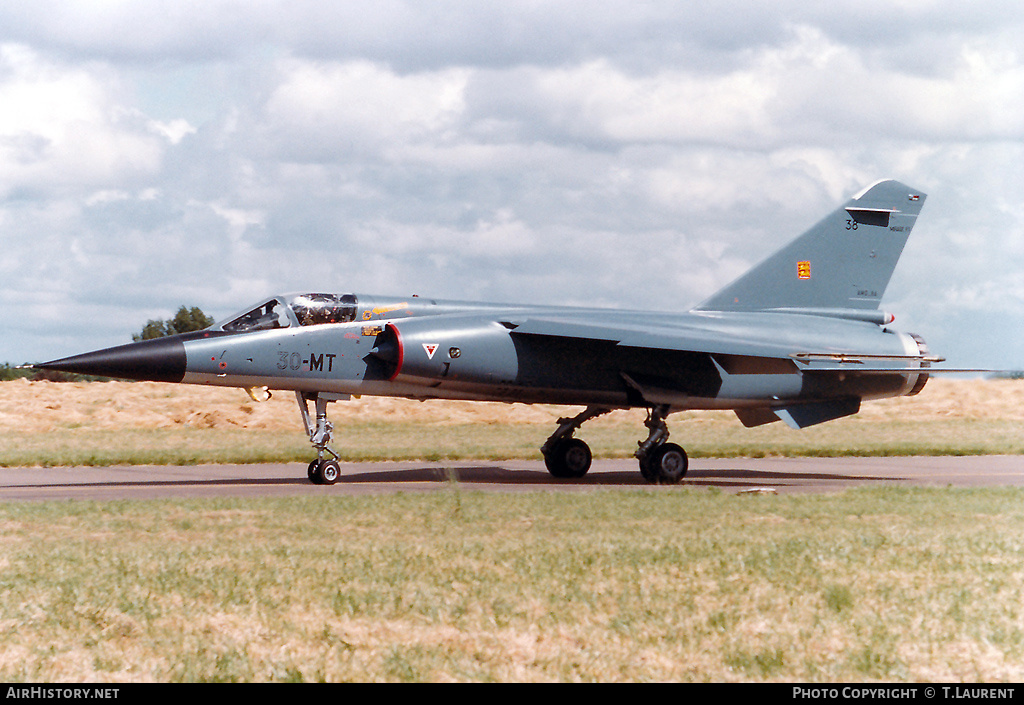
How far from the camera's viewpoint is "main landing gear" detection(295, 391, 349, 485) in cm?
1773

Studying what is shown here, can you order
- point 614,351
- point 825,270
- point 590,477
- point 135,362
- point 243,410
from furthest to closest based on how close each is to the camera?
point 243,410
point 825,270
point 590,477
point 614,351
point 135,362

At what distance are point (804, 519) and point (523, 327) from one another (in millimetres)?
7252

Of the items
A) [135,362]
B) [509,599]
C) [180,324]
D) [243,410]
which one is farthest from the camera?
[180,324]

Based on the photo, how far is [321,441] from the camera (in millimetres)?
17984

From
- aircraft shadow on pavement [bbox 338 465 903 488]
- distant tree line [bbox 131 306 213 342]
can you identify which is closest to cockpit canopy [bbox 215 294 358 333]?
aircraft shadow on pavement [bbox 338 465 903 488]

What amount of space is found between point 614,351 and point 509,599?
1220 centimetres

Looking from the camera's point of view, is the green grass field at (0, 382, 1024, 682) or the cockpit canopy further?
the cockpit canopy

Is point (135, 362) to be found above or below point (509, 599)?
above

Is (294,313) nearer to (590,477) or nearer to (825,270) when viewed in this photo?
(590,477)

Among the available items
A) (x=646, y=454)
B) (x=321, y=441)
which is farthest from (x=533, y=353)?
(x=321, y=441)

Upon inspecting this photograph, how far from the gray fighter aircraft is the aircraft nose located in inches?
0.9

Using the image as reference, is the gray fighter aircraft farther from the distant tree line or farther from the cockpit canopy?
the distant tree line

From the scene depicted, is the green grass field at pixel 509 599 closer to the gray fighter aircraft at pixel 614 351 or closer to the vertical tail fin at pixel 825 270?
the gray fighter aircraft at pixel 614 351

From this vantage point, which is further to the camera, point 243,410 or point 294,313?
point 243,410
